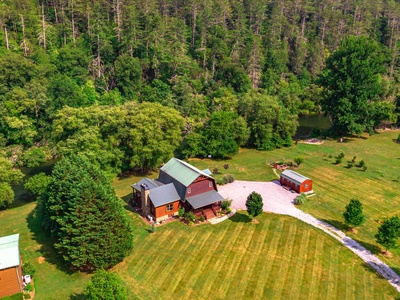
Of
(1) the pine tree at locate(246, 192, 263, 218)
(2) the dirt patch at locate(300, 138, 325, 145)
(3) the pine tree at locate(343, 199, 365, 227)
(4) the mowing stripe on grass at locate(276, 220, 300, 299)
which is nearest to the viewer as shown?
(4) the mowing stripe on grass at locate(276, 220, 300, 299)

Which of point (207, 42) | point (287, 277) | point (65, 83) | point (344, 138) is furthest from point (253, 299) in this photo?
point (207, 42)

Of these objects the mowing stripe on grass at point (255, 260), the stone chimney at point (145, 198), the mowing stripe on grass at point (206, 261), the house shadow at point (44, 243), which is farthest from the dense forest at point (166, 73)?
the mowing stripe on grass at point (255, 260)

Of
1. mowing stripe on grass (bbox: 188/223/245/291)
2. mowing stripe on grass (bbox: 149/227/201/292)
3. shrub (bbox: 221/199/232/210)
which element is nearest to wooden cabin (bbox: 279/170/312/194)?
shrub (bbox: 221/199/232/210)

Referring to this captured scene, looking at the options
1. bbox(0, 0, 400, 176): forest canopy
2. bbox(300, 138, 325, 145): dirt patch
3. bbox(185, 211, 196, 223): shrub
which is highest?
bbox(0, 0, 400, 176): forest canopy

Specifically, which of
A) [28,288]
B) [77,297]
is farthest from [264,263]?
[28,288]

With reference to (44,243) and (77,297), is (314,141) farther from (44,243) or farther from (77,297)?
(77,297)

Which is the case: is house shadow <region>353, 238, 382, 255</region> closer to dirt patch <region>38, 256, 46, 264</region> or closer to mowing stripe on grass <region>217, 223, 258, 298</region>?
mowing stripe on grass <region>217, 223, 258, 298</region>

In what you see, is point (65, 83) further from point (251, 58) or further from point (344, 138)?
point (344, 138)
